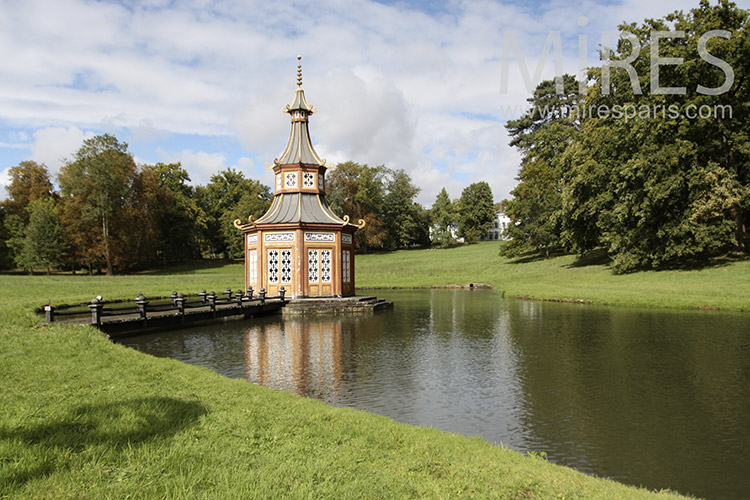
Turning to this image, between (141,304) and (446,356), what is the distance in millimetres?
11472

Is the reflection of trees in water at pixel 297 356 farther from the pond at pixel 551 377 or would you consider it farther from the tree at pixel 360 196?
the tree at pixel 360 196

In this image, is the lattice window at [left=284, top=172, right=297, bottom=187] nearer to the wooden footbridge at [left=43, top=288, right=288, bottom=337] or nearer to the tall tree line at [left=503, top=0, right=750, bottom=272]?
the wooden footbridge at [left=43, top=288, right=288, bottom=337]

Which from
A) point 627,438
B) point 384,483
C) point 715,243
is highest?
point 715,243

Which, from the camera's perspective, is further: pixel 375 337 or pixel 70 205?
pixel 70 205

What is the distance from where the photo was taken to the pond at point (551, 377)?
7340 mm

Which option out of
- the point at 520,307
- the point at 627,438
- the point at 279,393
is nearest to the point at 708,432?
the point at 627,438

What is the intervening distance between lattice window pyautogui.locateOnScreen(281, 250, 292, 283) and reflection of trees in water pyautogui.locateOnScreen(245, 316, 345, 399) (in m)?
5.48

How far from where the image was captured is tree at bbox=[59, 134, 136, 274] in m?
52.2

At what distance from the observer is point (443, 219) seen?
3647 inches

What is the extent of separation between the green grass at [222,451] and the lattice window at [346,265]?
2010cm

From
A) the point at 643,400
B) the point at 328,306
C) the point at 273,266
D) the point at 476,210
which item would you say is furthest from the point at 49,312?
the point at 476,210

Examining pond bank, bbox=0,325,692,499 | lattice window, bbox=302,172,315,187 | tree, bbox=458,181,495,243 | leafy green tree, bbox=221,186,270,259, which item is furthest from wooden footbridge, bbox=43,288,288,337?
tree, bbox=458,181,495,243

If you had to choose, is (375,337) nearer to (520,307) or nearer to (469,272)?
(520,307)

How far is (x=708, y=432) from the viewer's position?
26.1 ft
